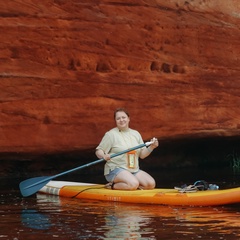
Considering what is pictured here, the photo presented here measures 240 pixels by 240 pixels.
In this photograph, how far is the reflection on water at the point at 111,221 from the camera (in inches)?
303

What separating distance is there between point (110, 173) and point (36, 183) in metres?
1.19

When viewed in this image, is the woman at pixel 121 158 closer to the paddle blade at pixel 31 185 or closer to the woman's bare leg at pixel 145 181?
the woman's bare leg at pixel 145 181

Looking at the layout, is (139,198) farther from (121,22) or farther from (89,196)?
(121,22)

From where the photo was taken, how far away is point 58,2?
13195 mm

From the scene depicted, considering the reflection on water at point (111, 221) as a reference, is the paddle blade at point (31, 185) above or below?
A: above

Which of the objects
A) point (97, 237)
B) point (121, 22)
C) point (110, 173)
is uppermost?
point (121, 22)

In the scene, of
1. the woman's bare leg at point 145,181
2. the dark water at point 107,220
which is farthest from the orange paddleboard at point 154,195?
the woman's bare leg at point 145,181

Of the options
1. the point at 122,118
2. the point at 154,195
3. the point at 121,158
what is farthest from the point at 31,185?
the point at 154,195

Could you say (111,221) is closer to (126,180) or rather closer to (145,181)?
(126,180)

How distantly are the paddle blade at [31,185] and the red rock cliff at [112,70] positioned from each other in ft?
5.22

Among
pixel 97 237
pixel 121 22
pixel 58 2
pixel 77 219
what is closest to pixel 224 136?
pixel 121 22

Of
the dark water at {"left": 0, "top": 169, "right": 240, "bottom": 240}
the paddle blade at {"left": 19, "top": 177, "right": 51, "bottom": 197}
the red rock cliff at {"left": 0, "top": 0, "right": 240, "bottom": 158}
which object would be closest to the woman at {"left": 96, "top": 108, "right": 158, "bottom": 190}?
the dark water at {"left": 0, "top": 169, "right": 240, "bottom": 240}

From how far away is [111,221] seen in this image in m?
8.61

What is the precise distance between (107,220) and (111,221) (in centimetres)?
10
